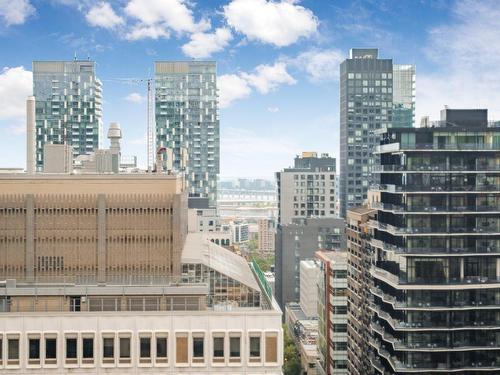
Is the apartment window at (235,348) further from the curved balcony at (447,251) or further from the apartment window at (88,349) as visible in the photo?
the curved balcony at (447,251)

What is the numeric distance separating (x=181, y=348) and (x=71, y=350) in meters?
8.41

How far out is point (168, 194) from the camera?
6297 cm

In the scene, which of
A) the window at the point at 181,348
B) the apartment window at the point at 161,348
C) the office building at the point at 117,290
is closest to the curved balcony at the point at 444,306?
the office building at the point at 117,290

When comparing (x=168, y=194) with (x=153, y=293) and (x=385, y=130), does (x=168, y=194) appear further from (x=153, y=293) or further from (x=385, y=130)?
(x=385, y=130)

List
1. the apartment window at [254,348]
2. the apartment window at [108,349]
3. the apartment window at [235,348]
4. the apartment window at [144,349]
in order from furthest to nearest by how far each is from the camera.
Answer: the apartment window at [254,348] < the apartment window at [235,348] < the apartment window at [144,349] < the apartment window at [108,349]

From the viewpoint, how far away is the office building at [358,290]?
9644cm

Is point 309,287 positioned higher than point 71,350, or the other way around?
point 71,350

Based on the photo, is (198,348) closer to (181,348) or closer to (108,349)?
(181,348)

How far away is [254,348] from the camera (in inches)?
2165

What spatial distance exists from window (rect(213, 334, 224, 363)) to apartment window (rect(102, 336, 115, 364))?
25.7 feet

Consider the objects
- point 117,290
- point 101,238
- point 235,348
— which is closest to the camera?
point 235,348

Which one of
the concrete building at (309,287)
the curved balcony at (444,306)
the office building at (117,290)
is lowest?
the concrete building at (309,287)

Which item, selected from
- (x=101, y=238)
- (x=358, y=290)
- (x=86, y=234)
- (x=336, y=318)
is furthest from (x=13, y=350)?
(x=336, y=318)

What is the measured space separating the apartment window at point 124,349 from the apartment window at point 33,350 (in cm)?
628
